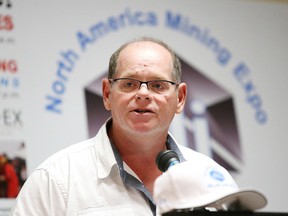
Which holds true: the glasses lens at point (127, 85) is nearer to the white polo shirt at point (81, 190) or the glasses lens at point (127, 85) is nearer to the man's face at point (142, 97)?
the man's face at point (142, 97)

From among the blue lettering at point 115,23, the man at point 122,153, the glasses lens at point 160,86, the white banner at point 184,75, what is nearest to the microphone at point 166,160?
the man at point 122,153

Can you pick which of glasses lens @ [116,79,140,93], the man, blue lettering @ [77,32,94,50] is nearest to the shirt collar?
the man

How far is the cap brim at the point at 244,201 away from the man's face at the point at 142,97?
639mm

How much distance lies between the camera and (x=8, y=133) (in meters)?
2.84

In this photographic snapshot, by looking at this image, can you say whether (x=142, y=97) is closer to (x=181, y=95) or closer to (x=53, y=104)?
(x=181, y=95)

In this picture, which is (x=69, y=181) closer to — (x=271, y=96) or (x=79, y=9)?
(x=79, y=9)

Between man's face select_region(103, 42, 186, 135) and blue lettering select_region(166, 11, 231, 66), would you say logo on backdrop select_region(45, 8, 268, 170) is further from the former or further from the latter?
man's face select_region(103, 42, 186, 135)

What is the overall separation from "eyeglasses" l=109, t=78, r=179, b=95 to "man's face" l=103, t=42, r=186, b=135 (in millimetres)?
14

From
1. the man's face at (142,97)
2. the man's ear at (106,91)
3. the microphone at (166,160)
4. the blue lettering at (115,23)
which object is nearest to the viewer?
the microphone at (166,160)

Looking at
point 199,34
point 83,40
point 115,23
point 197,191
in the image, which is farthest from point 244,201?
point 199,34

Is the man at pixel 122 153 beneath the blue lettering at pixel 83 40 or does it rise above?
beneath

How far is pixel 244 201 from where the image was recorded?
1376mm

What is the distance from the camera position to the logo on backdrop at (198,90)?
3.12 m

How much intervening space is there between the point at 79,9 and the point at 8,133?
0.84 metres
